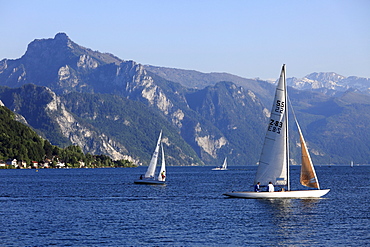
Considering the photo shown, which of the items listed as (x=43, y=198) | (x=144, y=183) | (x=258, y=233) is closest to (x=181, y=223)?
(x=258, y=233)

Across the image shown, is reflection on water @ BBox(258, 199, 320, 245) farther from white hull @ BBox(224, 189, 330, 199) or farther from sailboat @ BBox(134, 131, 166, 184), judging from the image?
sailboat @ BBox(134, 131, 166, 184)

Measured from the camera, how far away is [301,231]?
71.2 m

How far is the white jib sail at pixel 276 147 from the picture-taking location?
95.1 metres

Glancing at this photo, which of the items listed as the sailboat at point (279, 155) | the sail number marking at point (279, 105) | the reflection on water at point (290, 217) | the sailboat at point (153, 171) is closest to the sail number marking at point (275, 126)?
the sailboat at point (279, 155)

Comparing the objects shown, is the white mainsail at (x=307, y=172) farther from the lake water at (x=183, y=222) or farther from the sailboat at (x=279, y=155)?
the lake water at (x=183, y=222)

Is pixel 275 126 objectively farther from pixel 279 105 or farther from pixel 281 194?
pixel 281 194

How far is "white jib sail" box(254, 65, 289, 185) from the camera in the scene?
95.1 meters

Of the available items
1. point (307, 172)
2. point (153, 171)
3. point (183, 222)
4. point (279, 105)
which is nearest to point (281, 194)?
point (307, 172)

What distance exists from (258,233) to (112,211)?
29.0 m

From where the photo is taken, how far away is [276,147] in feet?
318

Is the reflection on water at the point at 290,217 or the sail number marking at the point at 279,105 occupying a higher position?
the sail number marking at the point at 279,105

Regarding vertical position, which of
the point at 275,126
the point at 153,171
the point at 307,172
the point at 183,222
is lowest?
the point at 183,222

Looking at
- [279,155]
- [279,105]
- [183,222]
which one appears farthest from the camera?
[279,155]

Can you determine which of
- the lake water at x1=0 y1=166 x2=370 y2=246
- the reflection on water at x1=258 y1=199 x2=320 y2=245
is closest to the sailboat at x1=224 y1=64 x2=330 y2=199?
the reflection on water at x1=258 y1=199 x2=320 y2=245
